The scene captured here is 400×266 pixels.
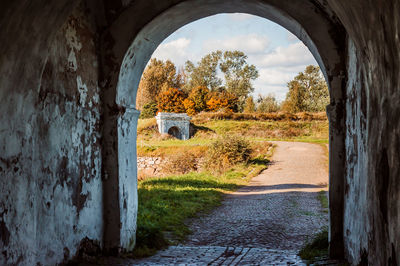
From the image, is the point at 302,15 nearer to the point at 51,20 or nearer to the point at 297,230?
the point at 51,20

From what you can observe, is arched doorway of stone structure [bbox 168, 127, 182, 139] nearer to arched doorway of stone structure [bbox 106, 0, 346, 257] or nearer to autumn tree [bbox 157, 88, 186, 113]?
autumn tree [bbox 157, 88, 186, 113]

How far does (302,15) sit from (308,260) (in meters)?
2.87

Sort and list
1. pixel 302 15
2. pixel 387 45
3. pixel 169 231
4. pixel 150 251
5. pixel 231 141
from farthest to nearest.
→ pixel 231 141, pixel 169 231, pixel 150 251, pixel 302 15, pixel 387 45

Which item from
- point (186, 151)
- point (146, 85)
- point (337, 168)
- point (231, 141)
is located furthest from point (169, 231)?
point (146, 85)

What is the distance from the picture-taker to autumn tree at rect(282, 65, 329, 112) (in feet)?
133

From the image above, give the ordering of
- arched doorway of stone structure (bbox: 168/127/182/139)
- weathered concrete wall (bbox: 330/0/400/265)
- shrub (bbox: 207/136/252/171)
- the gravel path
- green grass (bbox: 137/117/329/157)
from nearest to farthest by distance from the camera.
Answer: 1. weathered concrete wall (bbox: 330/0/400/265)
2. the gravel path
3. shrub (bbox: 207/136/252/171)
4. green grass (bbox: 137/117/329/157)
5. arched doorway of stone structure (bbox: 168/127/182/139)

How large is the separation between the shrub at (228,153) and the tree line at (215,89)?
71.0ft

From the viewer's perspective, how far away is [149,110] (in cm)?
4244

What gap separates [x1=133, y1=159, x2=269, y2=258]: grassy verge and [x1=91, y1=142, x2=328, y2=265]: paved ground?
0.84 feet

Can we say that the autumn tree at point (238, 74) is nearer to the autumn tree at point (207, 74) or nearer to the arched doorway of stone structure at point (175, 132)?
the autumn tree at point (207, 74)

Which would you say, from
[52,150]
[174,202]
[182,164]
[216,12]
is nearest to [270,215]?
[174,202]

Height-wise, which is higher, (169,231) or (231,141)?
(231,141)

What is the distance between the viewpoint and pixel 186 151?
20469 millimetres

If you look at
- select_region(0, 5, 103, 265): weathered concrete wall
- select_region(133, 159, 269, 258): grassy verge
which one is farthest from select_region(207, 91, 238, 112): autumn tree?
select_region(0, 5, 103, 265): weathered concrete wall
